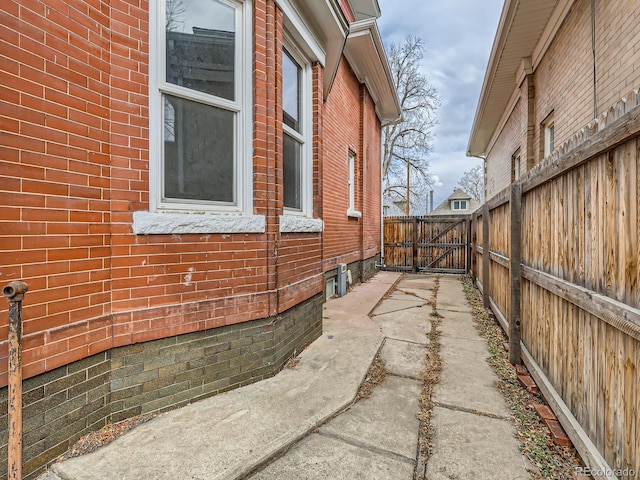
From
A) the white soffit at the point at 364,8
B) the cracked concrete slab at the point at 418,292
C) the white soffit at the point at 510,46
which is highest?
the white soffit at the point at 364,8

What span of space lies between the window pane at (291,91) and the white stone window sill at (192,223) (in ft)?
4.95

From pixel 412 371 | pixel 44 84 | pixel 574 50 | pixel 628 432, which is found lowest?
pixel 412 371

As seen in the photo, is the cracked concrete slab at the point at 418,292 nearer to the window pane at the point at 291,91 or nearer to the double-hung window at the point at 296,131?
the double-hung window at the point at 296,131

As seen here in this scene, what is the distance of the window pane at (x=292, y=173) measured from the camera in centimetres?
371

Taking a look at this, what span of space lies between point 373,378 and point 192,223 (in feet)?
7.36

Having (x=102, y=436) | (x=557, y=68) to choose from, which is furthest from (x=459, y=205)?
(x=102, y=436)

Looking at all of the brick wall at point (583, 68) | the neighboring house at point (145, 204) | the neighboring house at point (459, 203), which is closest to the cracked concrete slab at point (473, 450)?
the neighboring house at point (145, 204)

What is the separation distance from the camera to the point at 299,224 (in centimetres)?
359

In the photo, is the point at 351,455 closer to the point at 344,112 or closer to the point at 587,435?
the point at 587,435

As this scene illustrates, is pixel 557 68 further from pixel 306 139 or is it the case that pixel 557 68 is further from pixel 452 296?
pixel 452 296

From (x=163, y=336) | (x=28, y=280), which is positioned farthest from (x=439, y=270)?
(x=28, y=280)

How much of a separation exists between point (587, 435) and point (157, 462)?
2.56 metres

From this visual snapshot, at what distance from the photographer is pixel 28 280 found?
1793 mm

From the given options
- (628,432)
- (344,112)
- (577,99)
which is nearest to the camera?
(628,432)
